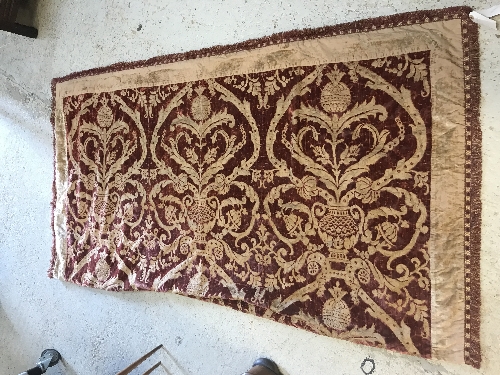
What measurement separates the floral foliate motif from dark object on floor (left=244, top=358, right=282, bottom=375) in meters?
0.19

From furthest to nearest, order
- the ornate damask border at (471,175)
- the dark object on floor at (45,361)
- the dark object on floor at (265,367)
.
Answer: the dark object on floor at (45,361)
the dark object on floor at (265,367)
the ornate damask border at (471,175)

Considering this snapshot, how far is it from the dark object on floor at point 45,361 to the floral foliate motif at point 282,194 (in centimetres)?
61

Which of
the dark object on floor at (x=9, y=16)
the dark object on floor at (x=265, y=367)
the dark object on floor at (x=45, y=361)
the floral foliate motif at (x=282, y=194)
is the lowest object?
the dark object on floor at (x=45, y=361)

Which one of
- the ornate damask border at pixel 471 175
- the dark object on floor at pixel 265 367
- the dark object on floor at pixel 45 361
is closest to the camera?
the ornate damask border at pixel 471 175

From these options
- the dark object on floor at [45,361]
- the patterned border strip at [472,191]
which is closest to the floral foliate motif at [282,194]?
the patterned border strip at [472,191]

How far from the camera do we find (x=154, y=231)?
1.72 m

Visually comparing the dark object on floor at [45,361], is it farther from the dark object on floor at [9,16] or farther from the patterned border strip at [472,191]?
the patterned border strip at [472,191]

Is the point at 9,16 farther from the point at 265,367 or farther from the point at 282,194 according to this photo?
the point at 265,367

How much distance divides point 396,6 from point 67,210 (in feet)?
5.36

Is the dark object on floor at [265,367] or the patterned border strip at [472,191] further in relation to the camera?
the dark object on floor at [265,367]

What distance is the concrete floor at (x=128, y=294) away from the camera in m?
1.24

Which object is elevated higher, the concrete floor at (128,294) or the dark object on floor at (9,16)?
the dark object on floor at (9,16)

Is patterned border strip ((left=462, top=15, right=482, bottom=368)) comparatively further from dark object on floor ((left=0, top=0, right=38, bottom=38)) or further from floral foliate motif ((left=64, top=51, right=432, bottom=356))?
dark object on floor ((left=0, top=0, right=38, bottom=38))

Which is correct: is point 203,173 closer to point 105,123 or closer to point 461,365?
point 105,123
